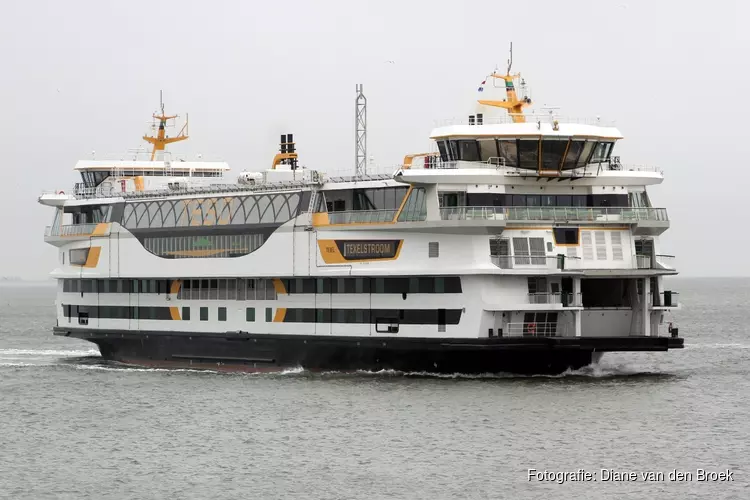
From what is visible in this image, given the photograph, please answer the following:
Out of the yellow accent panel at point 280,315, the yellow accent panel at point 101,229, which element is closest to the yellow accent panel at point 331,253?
the yellow accent panel at point 280,315

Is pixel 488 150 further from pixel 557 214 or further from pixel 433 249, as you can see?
pixel 433 249

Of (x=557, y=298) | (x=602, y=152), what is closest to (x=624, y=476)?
(x=557, y=298)

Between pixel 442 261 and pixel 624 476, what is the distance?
12.9m

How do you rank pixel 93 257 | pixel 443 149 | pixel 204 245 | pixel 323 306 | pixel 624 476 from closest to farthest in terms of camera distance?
pixel 624 476 < pixel 443 149 < pixel 323 306 < pixel 204 245 < pixel 93 257

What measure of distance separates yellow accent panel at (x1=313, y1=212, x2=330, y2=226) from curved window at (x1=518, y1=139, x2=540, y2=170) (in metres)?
6.82

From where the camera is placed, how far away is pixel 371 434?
33438 millimetres

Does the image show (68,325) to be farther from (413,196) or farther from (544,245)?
(544,245)

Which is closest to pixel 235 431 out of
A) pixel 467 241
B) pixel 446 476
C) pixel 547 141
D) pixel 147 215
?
pixel 446 476

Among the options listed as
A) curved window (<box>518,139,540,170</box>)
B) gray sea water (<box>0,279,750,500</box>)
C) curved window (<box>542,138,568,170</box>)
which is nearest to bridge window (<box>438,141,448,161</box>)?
curved window (<box>518,139,540,170</box>)

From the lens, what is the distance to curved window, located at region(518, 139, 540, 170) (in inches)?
1594

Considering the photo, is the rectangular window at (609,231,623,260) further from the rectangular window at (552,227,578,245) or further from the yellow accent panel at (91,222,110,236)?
the yellow accent panel at (91,222,110,236)

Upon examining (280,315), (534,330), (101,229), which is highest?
(101,229)

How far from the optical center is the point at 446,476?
29.3 metres

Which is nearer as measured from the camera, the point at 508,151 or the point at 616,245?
the point at 508,151
